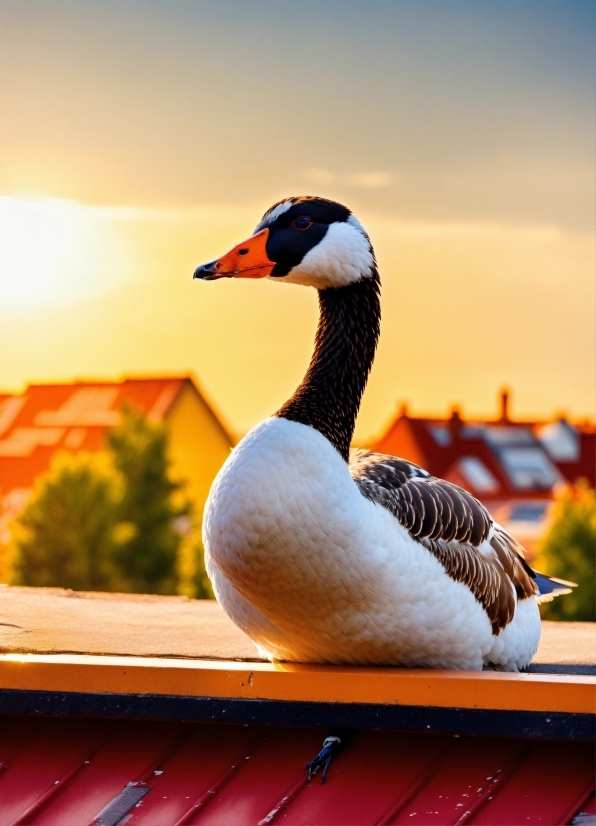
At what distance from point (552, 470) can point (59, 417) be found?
18.2 meters

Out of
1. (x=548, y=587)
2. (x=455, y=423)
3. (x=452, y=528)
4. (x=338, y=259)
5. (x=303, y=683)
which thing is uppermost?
(x=338, y=259)

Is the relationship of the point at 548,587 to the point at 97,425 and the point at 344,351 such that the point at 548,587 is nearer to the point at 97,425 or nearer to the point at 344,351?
the point at 344,351

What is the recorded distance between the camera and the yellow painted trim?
3076 millimetres

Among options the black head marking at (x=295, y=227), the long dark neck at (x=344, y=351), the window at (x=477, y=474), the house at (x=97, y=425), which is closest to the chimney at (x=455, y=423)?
the window at (x=477, y=474)

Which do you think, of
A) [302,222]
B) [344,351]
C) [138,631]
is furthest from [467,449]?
[302,222]

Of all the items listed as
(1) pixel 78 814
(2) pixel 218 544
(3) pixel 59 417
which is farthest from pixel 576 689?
(3) pixel 59 417

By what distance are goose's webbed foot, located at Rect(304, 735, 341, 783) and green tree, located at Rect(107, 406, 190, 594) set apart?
15.9 metres

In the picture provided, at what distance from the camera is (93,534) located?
63.8 feet

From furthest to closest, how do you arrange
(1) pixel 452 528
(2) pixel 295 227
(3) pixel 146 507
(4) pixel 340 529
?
1. (3) pixel 146 507
2. (2) pixel 295 227
3. (1) pixel 452 528
4. (4) pixel 340 529

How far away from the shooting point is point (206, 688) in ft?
10.9

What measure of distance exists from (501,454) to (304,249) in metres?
36.4

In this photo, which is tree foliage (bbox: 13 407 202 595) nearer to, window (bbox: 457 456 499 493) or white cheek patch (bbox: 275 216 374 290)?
white cheek patch (bbox: 275 216 374 290)

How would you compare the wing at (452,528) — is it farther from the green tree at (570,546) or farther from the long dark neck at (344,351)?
the green tree at (570,546)

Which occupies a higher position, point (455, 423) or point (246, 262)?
point (246, 262)
